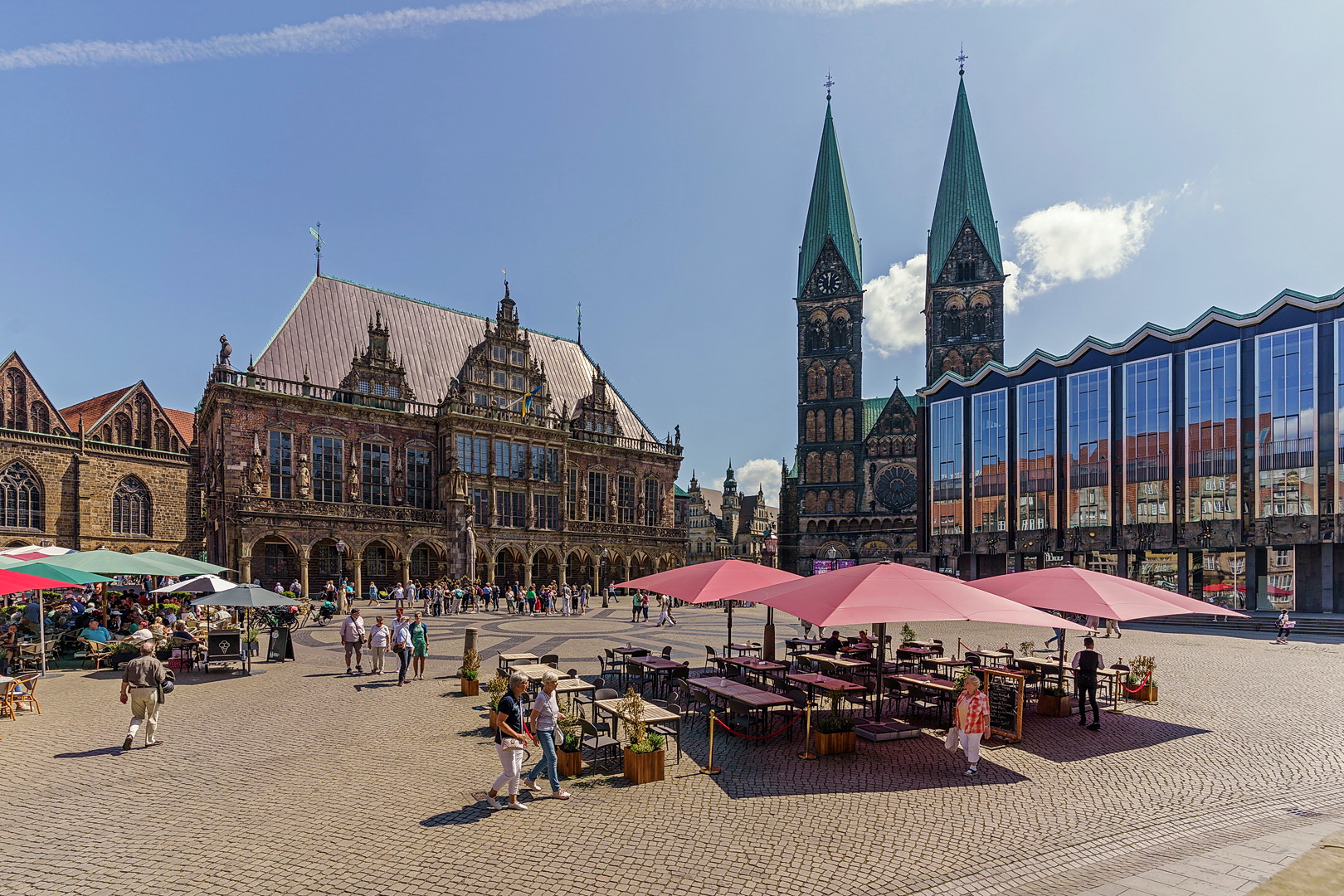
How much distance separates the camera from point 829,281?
8562 centimetres

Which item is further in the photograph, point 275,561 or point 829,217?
point 829,217

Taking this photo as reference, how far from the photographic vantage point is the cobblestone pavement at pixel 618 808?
676 cm

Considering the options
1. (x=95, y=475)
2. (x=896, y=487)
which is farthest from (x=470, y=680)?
(x=896, y=487)

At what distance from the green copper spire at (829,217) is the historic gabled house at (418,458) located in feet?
126

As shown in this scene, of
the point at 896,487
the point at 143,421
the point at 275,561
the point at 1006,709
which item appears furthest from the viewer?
the point at 896,487

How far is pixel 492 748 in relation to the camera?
10.9 m

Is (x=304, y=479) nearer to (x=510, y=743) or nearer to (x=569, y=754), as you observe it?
(x=569, y=754)

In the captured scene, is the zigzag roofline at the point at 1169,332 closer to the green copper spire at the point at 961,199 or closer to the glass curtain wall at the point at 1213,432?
the glass curtain wall at the point at 1213,432

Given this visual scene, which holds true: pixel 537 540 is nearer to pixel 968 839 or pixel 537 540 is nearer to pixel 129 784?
pixel 129 784

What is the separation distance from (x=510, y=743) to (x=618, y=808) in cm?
150

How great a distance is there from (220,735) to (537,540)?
4086 centimetres

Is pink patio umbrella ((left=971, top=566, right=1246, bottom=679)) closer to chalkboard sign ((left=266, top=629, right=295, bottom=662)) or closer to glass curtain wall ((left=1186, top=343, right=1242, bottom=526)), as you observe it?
chalkboard sign ((left=266, top=629, right=295, bottom=662))

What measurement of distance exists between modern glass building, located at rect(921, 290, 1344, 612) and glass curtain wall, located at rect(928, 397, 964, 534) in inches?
12.8

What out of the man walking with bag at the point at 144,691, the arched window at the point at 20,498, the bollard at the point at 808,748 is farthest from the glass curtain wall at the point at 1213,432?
the arched window at the point at 20,498
